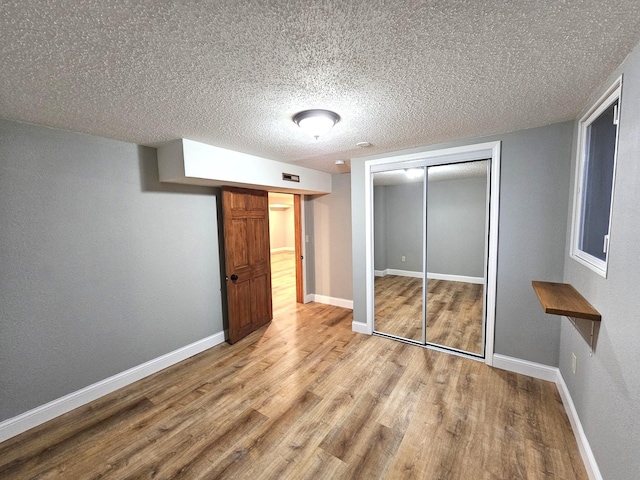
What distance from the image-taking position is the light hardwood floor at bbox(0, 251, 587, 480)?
164 cm

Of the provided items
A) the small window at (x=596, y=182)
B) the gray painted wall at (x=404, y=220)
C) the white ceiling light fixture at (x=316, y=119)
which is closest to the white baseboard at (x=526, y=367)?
the small window at (x=596, y=182)

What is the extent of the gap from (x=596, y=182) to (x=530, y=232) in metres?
0.65

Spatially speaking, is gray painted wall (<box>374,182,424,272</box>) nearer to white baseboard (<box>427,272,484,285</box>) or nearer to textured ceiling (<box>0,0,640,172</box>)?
white baseboard (<box>427,272,484,285</box>)

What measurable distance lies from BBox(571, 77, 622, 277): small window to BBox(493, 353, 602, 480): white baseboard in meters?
1.06

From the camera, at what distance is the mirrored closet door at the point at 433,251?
3707 millimetres

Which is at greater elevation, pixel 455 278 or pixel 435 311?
pixel 455 278

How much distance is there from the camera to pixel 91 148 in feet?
7.41

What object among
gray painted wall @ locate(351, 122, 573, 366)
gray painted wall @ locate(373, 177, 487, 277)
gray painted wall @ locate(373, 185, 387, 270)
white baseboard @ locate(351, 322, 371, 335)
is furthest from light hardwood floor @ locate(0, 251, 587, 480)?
gray painted wall @ locate(373, 177, 487, 277)

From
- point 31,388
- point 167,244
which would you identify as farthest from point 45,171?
point 31,388

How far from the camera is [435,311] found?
3967 mm

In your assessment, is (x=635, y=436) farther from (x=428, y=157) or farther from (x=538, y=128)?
(x=428, y=157)

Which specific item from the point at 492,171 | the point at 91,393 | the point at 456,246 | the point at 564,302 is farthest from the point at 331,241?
the point at 91,393

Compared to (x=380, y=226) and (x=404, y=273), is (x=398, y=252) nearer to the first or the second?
(x=404, y=273)

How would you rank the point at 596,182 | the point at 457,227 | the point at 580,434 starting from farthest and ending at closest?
1. the point at 457,227
2. the point at 596,182
3. the point at 580,434
